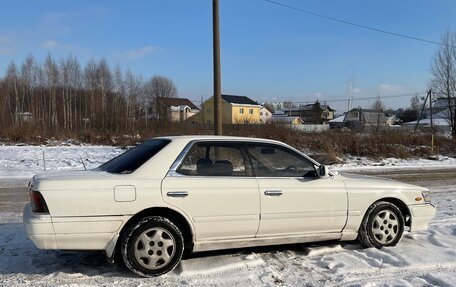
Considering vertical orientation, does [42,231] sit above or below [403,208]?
above

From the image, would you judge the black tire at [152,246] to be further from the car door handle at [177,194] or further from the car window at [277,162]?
the car window at [277,162]

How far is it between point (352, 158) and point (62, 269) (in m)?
20.3

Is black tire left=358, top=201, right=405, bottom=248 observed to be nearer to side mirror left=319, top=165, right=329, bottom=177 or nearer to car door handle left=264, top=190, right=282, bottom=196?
side mirror left=319, top=165, right=329, bottom=177

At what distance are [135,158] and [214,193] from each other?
103 centimetres

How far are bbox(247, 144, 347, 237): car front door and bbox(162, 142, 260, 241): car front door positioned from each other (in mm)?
160

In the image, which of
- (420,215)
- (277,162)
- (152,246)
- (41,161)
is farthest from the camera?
(41,161)

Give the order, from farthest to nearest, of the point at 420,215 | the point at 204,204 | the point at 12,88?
the point at 12,88
the point at 420,215
the point at 204,204

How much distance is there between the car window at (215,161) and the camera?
506cm

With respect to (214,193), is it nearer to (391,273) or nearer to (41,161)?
(391,273)

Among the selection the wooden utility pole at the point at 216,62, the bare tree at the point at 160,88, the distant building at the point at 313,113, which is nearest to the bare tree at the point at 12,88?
the bare tree at the point at 160,88

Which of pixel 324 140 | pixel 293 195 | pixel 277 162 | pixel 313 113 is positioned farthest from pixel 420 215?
pixel 313 113

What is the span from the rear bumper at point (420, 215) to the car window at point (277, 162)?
1644 millimetres

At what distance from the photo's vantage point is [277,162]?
5492 mm

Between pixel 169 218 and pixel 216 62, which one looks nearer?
pixel 169 218
